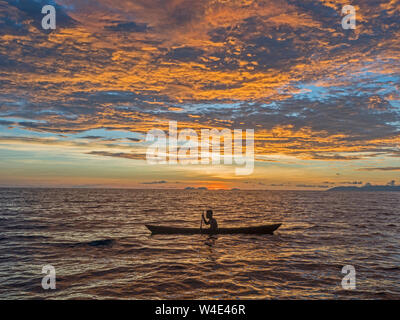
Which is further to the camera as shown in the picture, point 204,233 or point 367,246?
point 204,233

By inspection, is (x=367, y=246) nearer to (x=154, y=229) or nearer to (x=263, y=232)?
(x=263, y=232)

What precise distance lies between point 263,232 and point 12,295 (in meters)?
21.6

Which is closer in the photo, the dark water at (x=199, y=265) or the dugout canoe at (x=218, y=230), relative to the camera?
the dark water at (x=199, y=265)

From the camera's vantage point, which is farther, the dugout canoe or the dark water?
the dugout canoe

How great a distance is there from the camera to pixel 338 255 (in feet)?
65.5

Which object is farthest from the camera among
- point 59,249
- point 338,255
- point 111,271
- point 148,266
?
point 59,249

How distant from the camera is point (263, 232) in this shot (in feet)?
92.7

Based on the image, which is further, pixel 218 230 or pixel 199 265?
pixel 218 230

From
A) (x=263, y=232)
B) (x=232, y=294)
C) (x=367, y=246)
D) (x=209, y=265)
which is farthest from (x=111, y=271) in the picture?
(x=367, y=246)

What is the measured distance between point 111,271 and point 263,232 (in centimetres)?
1681

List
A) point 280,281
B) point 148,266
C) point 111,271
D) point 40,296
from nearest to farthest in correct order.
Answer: point 40,296, point 280,281, point 111,271, point 148,266

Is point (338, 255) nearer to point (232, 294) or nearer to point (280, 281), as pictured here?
point (280, 281)
